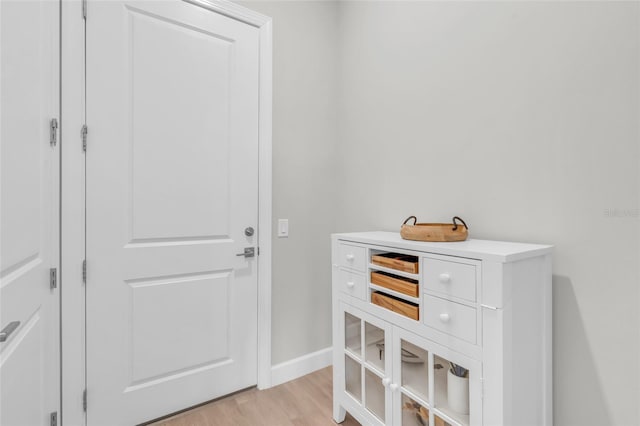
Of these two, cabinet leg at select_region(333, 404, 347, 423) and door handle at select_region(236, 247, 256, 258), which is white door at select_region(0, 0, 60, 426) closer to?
door handle at select_region(236, 247, 256, 258)

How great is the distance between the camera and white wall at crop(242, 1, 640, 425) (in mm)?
1110

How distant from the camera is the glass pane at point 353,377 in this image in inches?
63.1

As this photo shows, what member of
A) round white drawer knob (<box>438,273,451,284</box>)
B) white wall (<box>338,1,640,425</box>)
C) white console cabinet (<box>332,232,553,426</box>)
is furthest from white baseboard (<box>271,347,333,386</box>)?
round white drawer knob (<box>438,273,451,284</box>)

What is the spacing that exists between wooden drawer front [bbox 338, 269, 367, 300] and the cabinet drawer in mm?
35

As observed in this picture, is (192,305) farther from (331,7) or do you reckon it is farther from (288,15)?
(331,7)

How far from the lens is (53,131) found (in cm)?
138

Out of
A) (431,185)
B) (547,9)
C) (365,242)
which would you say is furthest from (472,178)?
(547,9)

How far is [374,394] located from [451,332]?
0.60 m

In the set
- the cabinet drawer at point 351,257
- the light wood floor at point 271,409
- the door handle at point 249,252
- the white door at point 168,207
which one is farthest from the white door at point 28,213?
the cabinet drawer at point 351,257

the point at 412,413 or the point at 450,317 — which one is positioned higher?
the point at 450,317

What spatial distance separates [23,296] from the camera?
1.06 m

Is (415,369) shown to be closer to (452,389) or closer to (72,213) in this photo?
(452,389)

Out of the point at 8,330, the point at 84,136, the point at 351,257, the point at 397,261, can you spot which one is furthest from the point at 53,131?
the point at 397,261

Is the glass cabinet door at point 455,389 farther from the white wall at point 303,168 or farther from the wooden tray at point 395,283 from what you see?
the white wall at point 303,168
